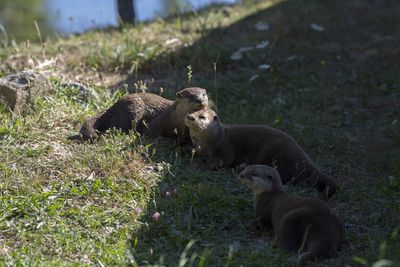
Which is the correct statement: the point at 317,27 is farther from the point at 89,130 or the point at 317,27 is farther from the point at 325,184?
the point at 89,130

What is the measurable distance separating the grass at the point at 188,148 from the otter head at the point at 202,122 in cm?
29

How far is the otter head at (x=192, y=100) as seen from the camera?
6.27 meters

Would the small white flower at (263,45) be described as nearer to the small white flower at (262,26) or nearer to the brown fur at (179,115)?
the small white flower at (262,26)

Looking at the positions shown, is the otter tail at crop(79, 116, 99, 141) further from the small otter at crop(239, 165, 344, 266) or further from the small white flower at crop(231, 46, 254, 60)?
the small white flower at crop(231, 46, 254, 60)

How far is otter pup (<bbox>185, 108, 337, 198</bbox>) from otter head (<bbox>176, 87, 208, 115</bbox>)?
9 cm

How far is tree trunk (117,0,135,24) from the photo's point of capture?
11.5 metres

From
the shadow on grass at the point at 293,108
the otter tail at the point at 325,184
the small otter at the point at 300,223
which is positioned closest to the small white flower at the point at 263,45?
the shadow on grass at the point at 293,108

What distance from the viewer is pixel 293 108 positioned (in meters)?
7.96

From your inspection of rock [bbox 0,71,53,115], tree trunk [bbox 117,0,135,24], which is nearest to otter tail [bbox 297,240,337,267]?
rock [bbox 0,71,53,115]

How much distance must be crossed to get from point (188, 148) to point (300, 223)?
1879 millimetres

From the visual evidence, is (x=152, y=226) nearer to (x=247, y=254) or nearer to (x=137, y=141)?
(x=247, y=254)

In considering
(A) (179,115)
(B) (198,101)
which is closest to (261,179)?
(B) (198,101)

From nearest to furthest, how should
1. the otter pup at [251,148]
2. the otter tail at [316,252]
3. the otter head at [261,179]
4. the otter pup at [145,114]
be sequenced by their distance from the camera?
the otter tail at [316,252], the otter head at [261,179], the otter pup at [251,148], the otter pup at [145,114]

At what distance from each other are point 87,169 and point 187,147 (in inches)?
42.5
